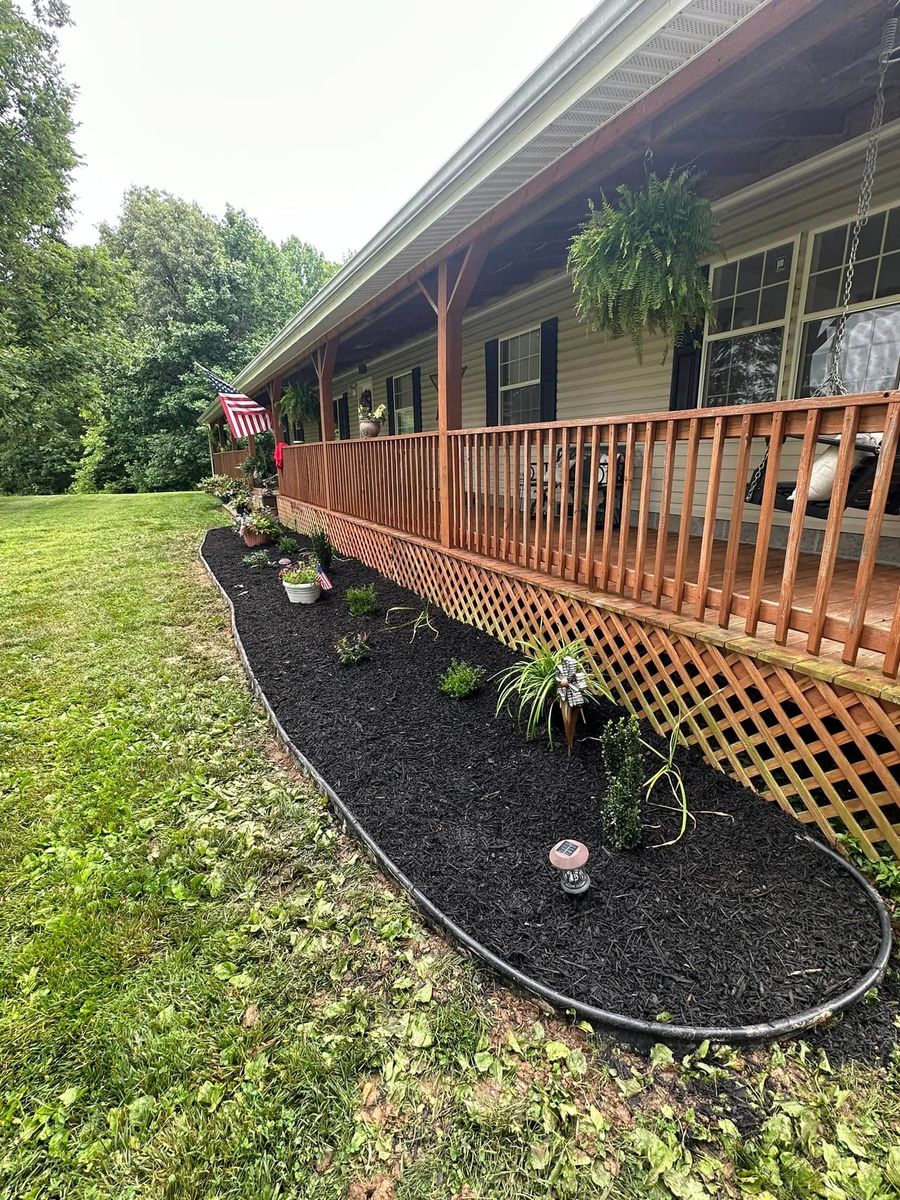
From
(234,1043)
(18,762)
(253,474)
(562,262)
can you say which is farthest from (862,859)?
(253,474)

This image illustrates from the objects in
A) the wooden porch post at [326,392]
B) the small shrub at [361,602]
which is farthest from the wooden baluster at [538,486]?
the wooden porch post at [326,392]

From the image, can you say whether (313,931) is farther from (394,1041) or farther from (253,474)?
(253,474)

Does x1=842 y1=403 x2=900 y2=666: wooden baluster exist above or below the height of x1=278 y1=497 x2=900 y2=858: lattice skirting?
above

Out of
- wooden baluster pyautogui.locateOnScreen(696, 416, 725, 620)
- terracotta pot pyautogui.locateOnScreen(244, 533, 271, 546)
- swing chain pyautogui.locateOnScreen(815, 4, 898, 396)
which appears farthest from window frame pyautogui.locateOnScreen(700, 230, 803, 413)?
terracotta pot pyautogui.locateOnScreen(244, 533, 271, 546)

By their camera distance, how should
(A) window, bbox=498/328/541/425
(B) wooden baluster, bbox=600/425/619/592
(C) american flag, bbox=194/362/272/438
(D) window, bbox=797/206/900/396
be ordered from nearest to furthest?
(B) wooden baluster, bbox=600/425/619/592, (D) window, bbox=797/206/900/396, (A) window, bbox=498/328/541/425, (C) american flag, bbox=194/362/272/438

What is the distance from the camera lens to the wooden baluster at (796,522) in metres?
2.12

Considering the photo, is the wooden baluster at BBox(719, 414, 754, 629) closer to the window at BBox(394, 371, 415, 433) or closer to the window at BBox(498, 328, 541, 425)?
the window at BBox(498, 328, 541, 425)

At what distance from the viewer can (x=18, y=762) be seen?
3.29 metres

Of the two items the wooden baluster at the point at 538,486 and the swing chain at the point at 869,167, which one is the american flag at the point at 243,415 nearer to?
the wooden baluster at the point at 538,486

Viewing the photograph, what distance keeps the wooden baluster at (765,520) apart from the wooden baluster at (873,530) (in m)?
0.31

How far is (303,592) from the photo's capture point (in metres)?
5.78

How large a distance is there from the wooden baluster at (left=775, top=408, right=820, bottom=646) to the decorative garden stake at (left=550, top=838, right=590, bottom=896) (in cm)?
118

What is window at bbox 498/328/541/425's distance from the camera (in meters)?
6.98

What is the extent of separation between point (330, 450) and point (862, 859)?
23.3 ft
